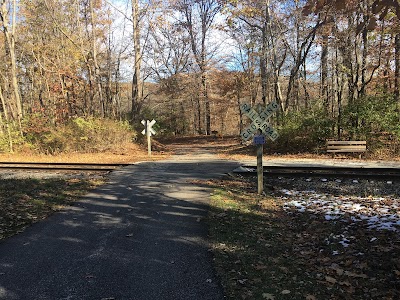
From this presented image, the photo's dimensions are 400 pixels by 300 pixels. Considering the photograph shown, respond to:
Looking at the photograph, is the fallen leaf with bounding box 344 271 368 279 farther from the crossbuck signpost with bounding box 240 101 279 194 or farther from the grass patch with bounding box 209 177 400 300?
the crossbuck signpost with bounding box 240 101 279 194

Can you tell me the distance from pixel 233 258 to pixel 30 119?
68.5ft

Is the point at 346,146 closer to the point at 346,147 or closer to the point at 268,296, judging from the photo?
the point at 346,147

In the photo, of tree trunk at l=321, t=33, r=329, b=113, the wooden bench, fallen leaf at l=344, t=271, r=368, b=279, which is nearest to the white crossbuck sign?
fallen leaf at l=344, t=271, r=368, b=279

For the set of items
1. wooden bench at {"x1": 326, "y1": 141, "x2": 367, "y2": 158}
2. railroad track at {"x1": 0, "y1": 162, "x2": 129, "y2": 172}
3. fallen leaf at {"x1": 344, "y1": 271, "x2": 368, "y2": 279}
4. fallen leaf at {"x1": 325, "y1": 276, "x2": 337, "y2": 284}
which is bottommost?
fallen leaf at {"x1": 325, "y1": 276, "x2": 337, "y2": 284}

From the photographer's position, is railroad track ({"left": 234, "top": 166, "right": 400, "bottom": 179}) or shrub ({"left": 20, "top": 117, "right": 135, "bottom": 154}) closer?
railroad track ({"left": 234, "top": 166, "right": 400, "bottom": 179})

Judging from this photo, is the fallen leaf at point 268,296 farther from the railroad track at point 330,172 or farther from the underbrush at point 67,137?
the underbrush at point 67,137

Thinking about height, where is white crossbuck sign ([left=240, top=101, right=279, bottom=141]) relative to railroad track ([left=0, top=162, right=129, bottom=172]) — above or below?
above

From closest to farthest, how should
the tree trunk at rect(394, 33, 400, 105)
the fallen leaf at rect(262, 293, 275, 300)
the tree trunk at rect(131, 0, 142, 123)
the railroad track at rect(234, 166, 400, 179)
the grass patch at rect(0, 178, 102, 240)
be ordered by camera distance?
the fallen leaf at rect(262, 293, 275, 300) → the grass patch at rect(0, 178, 102, 240) → the railroad track at rect(234, 166, 400, 179) → the tree trunk at rect(394, 33, 400, 105) → the tree trunk at rect(131, 0, 142, 123)

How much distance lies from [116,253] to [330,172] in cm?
837

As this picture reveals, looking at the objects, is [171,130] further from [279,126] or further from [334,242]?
[334,242]

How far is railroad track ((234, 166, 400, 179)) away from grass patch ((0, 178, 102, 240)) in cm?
569

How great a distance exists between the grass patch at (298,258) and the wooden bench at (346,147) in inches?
386

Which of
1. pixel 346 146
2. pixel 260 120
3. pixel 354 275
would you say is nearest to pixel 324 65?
pixel 346 146

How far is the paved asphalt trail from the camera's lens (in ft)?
12.2
